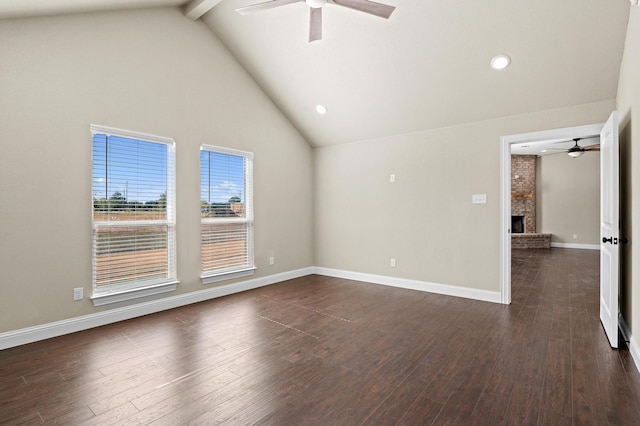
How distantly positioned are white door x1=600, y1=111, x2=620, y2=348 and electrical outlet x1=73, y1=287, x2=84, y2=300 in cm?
501

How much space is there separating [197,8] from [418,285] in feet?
15.7

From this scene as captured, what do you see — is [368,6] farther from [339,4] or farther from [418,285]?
[418,285]

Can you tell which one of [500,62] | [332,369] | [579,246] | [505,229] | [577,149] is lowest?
[332,369]

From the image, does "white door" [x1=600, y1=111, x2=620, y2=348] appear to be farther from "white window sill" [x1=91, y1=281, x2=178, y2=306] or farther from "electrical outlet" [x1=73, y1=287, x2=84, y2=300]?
"electrical outlet" [x1=73, y1=287, x2=84, y2=300]

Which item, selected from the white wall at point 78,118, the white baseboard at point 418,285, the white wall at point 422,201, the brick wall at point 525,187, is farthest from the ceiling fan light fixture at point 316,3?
the brick wall at point 525,187

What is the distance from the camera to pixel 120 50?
3.57m

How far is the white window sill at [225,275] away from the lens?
446cm

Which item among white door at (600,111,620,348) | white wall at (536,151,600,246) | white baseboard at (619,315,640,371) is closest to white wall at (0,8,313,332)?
white door at (600,111,620,348)

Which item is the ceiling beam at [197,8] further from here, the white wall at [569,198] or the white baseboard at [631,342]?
the white wall at [569,198]

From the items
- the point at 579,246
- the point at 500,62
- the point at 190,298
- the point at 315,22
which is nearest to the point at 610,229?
the point at 500,62

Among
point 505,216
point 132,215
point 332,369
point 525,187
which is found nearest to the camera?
point 332,369

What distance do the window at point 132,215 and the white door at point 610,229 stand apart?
4.58 m

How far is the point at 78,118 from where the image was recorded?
3.29 metres

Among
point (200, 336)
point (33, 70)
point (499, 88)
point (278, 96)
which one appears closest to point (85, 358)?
point (200, 336)
